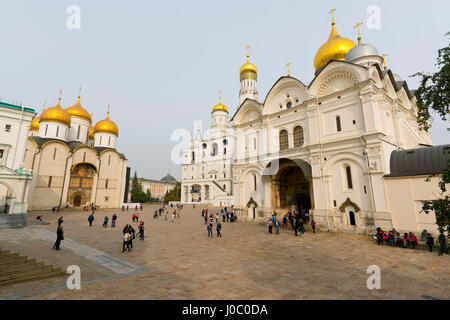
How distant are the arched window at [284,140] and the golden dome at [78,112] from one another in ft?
121

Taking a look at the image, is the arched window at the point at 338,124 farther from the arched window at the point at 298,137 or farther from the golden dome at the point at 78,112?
the golden dome at the point at 78,112

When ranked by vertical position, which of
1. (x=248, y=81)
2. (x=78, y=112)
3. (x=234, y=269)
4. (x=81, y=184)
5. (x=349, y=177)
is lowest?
(x=234, y=269)

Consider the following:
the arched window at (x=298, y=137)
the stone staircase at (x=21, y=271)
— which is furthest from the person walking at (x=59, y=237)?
the arched window at (x=298, y=137)

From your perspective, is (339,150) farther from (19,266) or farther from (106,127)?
(106,127)

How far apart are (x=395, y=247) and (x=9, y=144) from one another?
31.1m

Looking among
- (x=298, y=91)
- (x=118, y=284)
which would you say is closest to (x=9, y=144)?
(x=118, y=284)

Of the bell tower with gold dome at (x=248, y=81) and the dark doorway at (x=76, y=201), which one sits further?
the bell tower with gold dome at (x=248, y=81)

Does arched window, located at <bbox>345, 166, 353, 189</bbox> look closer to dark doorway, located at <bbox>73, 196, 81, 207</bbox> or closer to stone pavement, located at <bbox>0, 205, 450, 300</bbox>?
stone pavement, located at <bbox>0, 205, 450, 300</bbox>

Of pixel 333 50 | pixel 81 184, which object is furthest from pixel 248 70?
pixel 81 184

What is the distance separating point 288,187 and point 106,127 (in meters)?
34.2

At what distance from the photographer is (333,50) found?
21797mm

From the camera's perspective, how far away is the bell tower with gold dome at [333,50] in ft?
70.9

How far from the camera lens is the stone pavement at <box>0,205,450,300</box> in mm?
6090

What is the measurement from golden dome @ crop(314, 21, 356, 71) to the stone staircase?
25.3 meters
